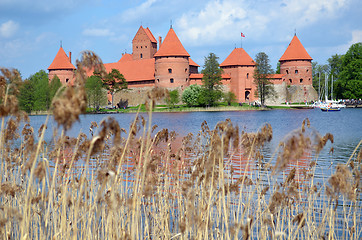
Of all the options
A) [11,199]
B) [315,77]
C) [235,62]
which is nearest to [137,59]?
[235,62]

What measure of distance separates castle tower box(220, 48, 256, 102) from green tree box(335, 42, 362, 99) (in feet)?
32.8

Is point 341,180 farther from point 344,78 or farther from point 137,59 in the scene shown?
point 137,59

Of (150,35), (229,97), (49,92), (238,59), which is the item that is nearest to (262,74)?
(229,97)

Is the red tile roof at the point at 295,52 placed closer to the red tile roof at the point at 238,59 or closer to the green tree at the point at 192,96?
the red tile roof at the point at 238,59

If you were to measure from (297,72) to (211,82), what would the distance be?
13758 millimetres

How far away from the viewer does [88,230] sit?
316 centimetres

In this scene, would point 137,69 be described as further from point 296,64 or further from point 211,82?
point 296,64

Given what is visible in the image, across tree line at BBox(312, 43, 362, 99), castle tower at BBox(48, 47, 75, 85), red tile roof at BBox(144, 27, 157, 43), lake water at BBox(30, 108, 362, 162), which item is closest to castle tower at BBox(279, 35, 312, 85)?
tree line at BBox(312, 43, 362, 99)

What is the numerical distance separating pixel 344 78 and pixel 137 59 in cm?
2716

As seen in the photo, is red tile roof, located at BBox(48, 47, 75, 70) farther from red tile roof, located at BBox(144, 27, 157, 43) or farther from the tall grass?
the tall grass

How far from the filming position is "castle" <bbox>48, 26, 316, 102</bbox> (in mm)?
51594

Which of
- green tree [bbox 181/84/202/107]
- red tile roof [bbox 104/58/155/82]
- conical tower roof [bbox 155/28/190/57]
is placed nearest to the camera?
green tree [bbox 181/84/202/107]

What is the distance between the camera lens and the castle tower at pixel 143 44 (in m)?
59.7

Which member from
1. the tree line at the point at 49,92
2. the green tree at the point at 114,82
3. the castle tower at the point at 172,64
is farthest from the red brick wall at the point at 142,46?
the tree line at the point at 49,92
